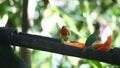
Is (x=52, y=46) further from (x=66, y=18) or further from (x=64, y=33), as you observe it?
(x=66, y=18)

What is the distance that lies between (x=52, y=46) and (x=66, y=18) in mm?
691

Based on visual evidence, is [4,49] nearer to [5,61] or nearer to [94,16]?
[5,61]

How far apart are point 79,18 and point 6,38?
1.08 meters

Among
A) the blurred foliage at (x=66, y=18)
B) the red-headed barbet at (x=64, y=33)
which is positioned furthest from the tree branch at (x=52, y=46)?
the blurred foliage at (x=66, y=18)

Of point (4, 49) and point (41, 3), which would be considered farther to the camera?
point (41, 3)

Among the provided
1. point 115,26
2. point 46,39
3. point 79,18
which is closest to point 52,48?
point 46,39

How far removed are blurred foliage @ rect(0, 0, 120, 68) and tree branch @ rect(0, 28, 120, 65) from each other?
54cm

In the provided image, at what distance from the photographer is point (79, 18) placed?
1631 mm

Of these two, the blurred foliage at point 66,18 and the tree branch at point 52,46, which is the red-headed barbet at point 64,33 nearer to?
the tree branch at point 52,46

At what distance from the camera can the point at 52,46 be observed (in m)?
0.52

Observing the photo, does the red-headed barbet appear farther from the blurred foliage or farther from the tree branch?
the blurred foliage

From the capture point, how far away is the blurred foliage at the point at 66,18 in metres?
1.25

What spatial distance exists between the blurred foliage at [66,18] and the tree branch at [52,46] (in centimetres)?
54

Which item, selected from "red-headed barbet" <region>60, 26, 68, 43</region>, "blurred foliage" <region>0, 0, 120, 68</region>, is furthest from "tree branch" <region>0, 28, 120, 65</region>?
"blurred foliage" <region>0, 0, 120, 68</region>
